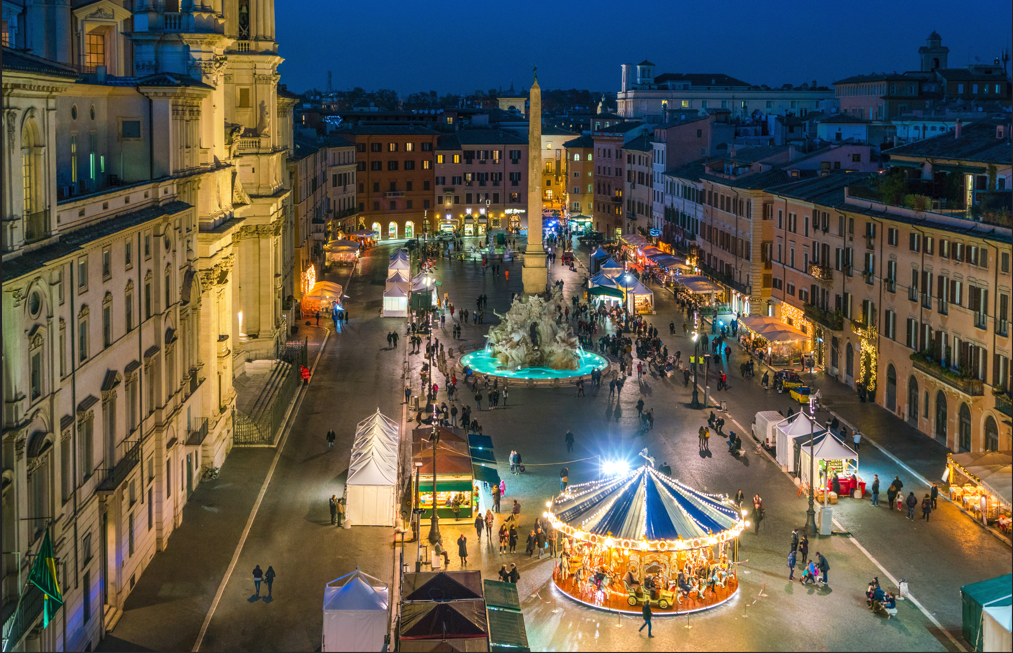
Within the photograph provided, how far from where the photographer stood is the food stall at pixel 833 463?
146 feet

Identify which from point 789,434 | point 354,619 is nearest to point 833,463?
point 789,434

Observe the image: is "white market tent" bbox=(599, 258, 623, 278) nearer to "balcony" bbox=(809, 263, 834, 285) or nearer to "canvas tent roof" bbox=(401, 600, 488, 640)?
"balcony" bbox=(809, 263, 834, 285)

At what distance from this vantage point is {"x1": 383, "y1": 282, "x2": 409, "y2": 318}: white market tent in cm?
8888

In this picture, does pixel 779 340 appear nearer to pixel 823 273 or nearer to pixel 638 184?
pixel 823 273

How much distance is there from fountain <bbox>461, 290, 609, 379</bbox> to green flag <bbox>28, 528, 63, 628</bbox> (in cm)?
4197

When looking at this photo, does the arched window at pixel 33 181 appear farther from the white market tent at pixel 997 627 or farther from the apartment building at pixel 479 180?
the apartment building at pixel 479 180

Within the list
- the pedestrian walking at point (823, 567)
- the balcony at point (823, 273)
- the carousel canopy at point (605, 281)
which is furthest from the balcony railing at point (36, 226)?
the carousel canopy at point (605, 281)

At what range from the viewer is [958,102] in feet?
386

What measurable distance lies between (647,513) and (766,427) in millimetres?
17400

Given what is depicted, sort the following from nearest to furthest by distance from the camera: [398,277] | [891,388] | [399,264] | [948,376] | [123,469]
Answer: [123,469] < [948,376] < [891,388] < [398,277] < [399,264]

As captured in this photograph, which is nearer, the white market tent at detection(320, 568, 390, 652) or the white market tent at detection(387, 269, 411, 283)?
the white market tent at detection(320, 568, 390, 652)

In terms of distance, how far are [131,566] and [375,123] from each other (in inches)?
4852

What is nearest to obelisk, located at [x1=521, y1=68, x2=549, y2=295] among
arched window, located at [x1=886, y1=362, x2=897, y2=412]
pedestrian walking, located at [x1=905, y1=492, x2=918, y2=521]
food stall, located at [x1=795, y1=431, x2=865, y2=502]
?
arched window, located at [x1=886, y1=362, x2=897, y2=412]

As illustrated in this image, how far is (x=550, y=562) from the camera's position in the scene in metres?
38.6
